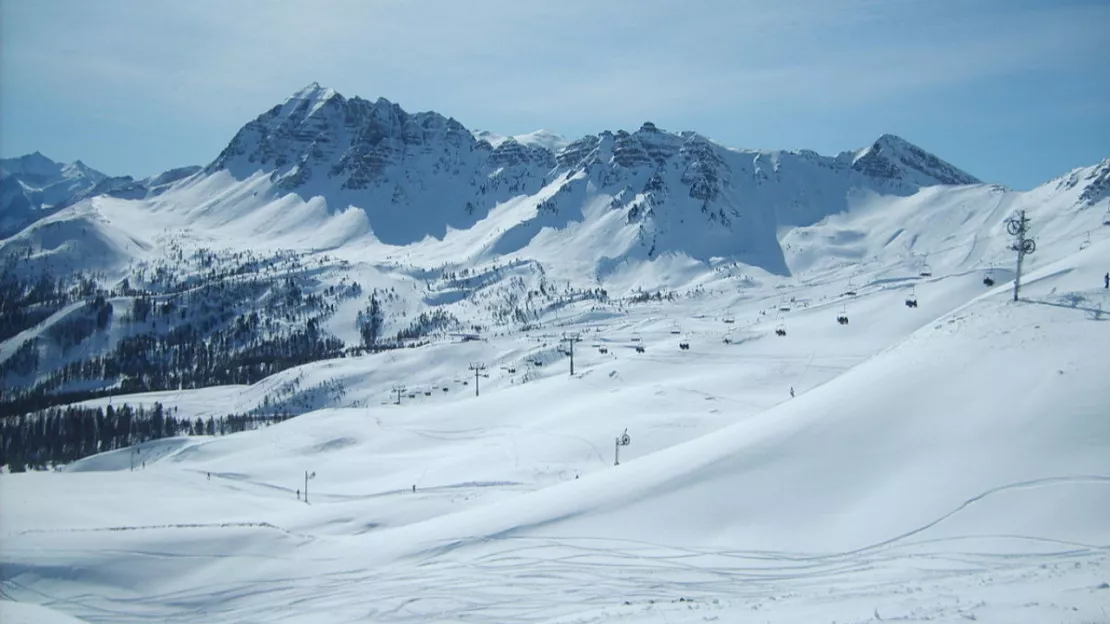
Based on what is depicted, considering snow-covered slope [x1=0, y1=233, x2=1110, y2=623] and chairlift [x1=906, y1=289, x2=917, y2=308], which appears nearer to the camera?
snow-covered slope [x1=0, y1=233, x2=1110, y2=623]

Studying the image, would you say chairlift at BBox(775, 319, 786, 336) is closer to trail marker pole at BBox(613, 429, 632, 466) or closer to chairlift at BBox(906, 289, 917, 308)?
chairlift at BBox(906, 289, 917, 308)

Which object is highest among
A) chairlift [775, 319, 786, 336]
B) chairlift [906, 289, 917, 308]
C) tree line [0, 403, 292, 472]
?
chairlift [906, 289, 917, 308]

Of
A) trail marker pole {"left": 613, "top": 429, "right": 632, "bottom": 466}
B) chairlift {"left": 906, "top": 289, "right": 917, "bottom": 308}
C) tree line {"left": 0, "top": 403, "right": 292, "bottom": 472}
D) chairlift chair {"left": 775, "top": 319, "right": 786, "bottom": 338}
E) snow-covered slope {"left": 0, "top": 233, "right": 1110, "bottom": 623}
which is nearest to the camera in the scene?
snow-covered slope {"left": 0, "top": 233, "right": 1110, "bottom": 623}

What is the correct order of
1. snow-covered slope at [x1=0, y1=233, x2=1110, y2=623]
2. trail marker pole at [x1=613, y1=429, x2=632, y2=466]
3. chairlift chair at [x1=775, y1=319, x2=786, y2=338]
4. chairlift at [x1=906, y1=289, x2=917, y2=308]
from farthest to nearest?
chairlift chair at [x1=775, y1=319, x2=786, y2=338], chairlift at [x1=906, y1=289, x2=917, y2=308], trail marker pole at [x1=613, y1=429, x2=632, y2=466], snow-covered slope at [x1=0, y1=233, x2=1110, y2=623]

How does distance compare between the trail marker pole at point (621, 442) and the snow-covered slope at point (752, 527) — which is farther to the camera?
the trail marker pole at point (621, 442)

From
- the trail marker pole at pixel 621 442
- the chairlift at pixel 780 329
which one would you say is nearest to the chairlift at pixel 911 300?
the chairlift at pixel 780 329

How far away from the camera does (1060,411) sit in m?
27.2

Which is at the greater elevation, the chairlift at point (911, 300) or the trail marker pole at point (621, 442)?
the chairlift at point (911, 300)

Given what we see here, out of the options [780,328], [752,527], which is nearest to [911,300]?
[780,328]

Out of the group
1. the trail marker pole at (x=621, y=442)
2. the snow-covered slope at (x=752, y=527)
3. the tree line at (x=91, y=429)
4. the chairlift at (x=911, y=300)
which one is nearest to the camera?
the snow-covered slope at (x=752, y=527)

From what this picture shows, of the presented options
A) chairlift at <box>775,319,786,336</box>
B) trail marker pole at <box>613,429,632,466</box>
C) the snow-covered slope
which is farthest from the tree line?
chairlift at <box>775,319,786,336</box>

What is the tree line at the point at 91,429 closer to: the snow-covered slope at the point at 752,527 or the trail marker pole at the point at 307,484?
the trail marker pole at the point at 307,484

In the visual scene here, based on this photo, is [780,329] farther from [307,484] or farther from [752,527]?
[752,527]

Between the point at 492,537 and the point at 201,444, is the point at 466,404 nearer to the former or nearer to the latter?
the point at 201,444
